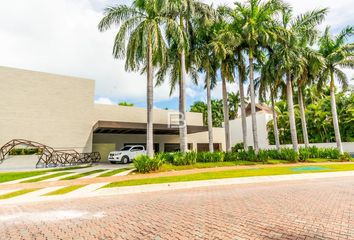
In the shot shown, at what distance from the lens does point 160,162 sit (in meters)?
14.6

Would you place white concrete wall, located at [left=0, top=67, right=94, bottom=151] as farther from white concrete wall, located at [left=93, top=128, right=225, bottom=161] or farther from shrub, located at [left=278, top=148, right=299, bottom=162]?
shrub, located at [left=278, top=148, right=299, bottom=162]

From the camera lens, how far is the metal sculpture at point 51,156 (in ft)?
59.7

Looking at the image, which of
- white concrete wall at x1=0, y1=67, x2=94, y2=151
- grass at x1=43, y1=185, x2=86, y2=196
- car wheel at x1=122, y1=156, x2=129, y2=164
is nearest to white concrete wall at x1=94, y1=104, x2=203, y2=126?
white concrete wall at x1=0, y1=67, x2=94, y2=151

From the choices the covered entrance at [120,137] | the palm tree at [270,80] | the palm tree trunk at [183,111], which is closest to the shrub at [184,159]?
the palm tree trunk at [183,111]

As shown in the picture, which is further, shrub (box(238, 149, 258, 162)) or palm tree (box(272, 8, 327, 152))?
palm tree (box(272, 8, 327, 152))

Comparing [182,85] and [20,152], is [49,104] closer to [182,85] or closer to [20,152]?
[20,152]

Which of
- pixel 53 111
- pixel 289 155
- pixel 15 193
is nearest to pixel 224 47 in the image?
pixel 289 155

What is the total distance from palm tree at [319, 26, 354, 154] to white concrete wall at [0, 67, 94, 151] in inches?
942

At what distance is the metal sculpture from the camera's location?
18203 millimetres

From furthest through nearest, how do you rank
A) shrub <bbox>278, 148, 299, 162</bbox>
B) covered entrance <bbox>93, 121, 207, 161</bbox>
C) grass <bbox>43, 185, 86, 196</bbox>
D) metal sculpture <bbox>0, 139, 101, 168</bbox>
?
covered entrance <bbox>93, 121, 207, 161</bbox>, shrub <bbox>278, 148, 299, 162</bbox>, metal sculpture <bbox>0, 139, 101, 168</bbox>, grass <bbox>43, 185, 86, 196</bbox>

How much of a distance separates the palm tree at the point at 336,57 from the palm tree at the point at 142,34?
1714 cm

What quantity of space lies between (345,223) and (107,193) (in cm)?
781

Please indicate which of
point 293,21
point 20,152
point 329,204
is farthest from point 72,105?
point 293,21

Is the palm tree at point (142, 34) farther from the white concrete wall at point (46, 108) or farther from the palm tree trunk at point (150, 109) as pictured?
the white concrete wall at point (46, 108)
